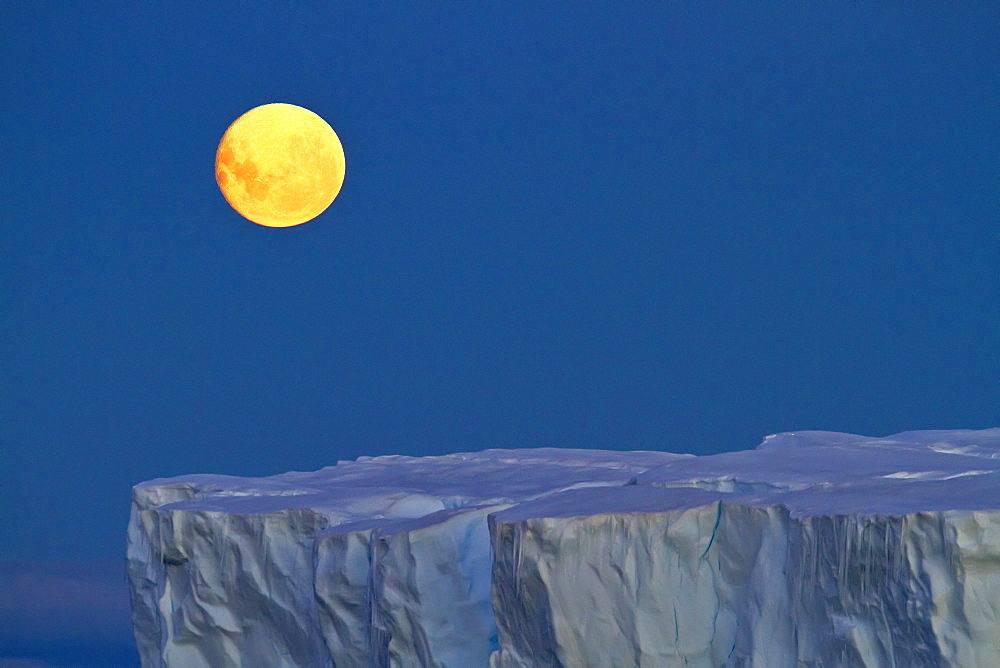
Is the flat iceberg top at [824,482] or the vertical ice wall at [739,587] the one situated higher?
the flat iceberg top at [824,482]

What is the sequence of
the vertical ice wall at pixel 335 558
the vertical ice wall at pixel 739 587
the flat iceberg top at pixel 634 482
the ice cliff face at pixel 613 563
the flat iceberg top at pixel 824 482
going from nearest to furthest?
the vertical ice wall at pixel 739 587
the ice cliff face at pixel 613 563
the flat iceberg top at pixel 824 482
the flat iceberg top at pixel 634 482
the vertical ice wall at pixel 335 558

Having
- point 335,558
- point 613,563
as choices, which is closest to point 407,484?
point 335,558

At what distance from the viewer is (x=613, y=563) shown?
33.4ft

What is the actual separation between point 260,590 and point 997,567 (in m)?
8.57

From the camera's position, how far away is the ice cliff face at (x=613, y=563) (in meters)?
8.56

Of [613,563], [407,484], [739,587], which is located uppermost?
[407,484]

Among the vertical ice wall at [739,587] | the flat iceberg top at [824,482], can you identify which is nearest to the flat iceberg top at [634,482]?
the flat iceberg top at [824,482]

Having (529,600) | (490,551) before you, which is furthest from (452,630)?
→ (529,600)

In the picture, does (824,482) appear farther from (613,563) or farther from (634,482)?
(634,482)

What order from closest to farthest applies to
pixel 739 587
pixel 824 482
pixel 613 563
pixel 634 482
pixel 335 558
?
1. pixel 739 587
2. pixel 613 563
3. pixel 824 482
4. pixel 634 482
5. pixel 335 558

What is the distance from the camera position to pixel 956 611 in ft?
27.3

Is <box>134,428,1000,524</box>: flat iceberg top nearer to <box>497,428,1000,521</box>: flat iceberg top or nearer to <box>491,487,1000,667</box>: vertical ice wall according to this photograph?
<box>497,428,1000,521</box>: flat iceberg top

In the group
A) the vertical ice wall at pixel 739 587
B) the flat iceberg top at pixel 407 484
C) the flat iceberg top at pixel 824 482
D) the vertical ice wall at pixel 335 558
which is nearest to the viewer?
the vertical ice wall at pixel 739 587

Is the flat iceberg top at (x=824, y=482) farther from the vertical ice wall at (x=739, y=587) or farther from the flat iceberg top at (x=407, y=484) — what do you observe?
the flat iceberg top at (x=407, y=484)
